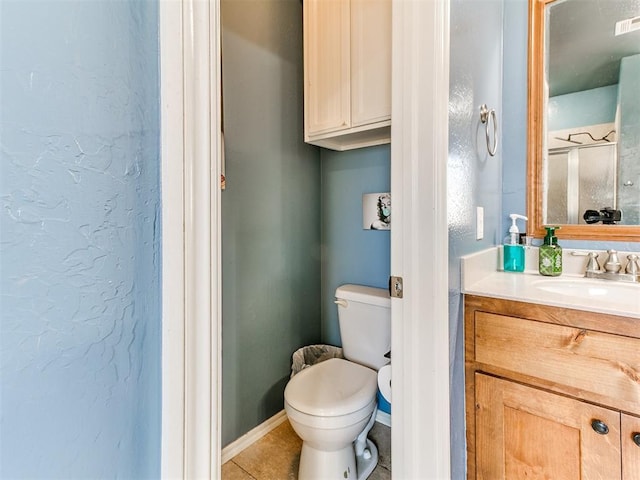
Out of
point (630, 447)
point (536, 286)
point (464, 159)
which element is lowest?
point (630, 447)

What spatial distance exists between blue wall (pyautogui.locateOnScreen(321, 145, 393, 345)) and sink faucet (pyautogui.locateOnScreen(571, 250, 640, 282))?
81 centimetres

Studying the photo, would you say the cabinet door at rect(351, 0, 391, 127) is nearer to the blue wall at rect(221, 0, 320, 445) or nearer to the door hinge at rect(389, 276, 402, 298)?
the blue wall at rect(221, 0, 320, 445)

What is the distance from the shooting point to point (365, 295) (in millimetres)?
1616

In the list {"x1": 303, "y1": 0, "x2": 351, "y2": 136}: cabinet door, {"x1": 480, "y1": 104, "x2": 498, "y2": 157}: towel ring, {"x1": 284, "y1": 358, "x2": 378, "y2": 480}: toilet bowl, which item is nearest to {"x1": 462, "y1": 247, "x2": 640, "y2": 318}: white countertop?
{"x1": 480, "y1": 104, "x2": 498, "y2": 157}: towel ring

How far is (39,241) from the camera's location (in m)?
0.35

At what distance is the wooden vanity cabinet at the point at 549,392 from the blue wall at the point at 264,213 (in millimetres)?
953

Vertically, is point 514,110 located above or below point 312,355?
above

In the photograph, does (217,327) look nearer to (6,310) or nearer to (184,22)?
(6,310)

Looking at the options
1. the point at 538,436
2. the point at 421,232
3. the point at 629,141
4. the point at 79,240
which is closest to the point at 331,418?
the point at 538,436

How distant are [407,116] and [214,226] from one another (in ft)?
2.17

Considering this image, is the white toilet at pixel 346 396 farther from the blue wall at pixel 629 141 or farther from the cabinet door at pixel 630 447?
the blue wall at pixel 629 141

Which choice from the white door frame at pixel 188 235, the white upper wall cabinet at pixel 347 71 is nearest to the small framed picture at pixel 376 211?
the white upper wall cabinet at pixel 347 71

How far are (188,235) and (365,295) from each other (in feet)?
4.09

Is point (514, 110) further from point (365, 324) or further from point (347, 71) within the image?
point (365, 324)
